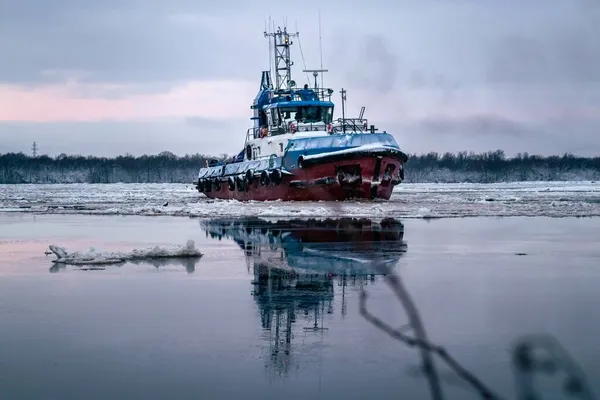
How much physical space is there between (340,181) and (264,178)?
460 centimetres

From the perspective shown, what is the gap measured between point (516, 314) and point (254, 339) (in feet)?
7.94

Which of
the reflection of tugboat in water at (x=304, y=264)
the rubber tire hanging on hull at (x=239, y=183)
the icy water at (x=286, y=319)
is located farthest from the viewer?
the rubber tire hanging on hull at (x=239, y=183)

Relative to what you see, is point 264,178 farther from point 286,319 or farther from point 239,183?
point 286,319

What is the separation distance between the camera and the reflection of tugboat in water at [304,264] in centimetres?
649

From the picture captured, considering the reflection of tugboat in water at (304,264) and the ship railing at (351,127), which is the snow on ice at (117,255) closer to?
the reflection of tugboat in water at (304,264)

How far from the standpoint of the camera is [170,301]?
814 cm

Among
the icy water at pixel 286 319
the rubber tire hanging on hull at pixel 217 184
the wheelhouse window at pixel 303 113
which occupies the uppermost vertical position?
the wheelhouse window at pixel 303 113

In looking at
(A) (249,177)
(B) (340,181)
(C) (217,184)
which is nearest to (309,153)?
(B) (340,181)

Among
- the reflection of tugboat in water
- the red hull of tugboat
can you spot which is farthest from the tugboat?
the reflection of tugboat in water

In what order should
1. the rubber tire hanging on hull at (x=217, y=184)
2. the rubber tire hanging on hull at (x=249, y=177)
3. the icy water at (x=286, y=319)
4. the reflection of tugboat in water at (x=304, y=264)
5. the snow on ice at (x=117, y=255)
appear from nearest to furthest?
the icy water at (x=286, y=319), the reflection of tugboat in water at (x=304, y=264), the snow on ice at (x=117, y=255), the rubber tire hanging on hull at (x=249, y=177), the rubber tire hanging on hull at (x=217, y=184)

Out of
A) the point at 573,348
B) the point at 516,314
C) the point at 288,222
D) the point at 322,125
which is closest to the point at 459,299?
the point at 516,314

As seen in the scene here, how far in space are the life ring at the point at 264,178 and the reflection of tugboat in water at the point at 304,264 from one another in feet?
44.2

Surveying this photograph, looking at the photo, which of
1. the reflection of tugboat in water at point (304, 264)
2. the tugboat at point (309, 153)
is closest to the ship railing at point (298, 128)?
the tugboat at point (309, 153)

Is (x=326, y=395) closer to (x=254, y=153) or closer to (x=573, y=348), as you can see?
(x=573, y=348)
